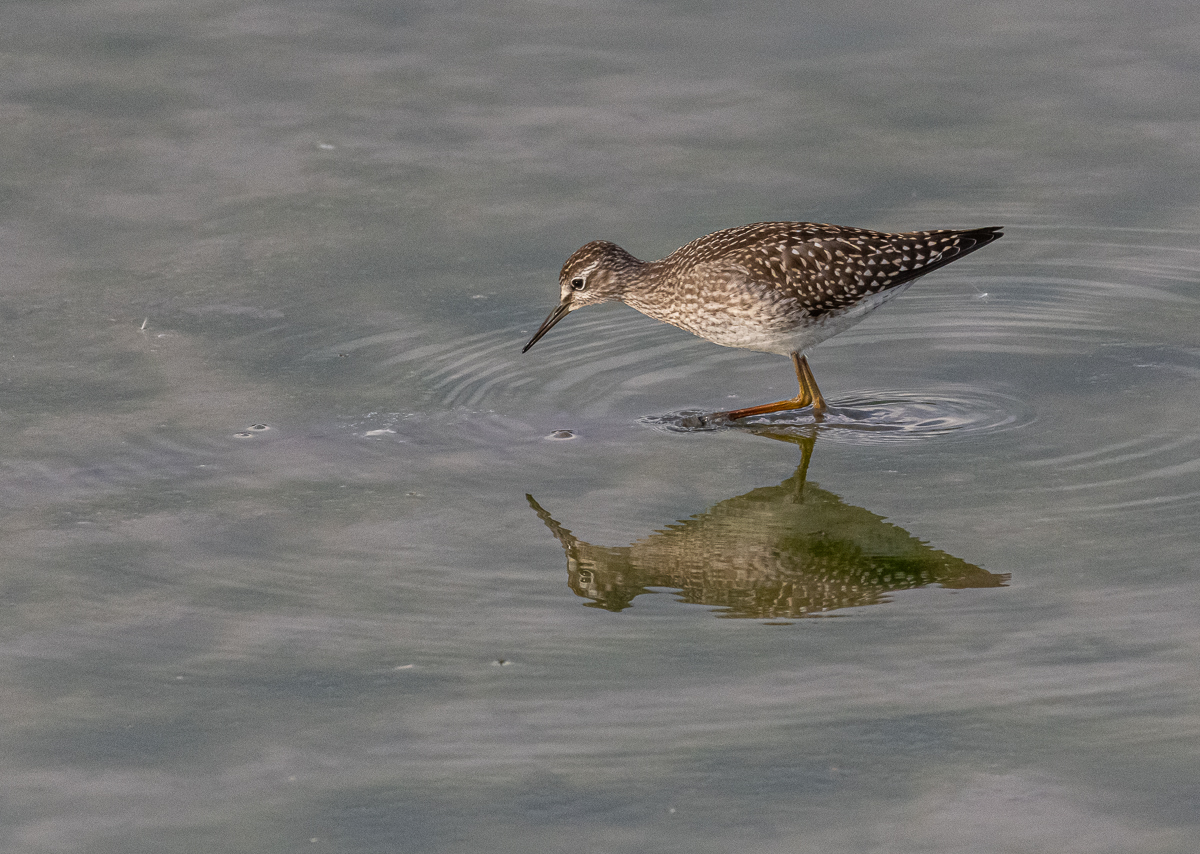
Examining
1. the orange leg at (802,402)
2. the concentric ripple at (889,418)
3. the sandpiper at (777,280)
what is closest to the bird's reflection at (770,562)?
the concentric ripple at (889,418)

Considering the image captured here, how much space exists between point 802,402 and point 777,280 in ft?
2.47

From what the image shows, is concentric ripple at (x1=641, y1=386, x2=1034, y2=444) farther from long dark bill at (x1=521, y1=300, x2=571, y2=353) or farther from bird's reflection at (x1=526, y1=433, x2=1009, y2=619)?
long dark bill at (x1=521, y1=300, x2=571, y2=353)

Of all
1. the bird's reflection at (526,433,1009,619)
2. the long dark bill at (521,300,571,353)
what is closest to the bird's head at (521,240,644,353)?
the long dark bill at (521,300,571,353)

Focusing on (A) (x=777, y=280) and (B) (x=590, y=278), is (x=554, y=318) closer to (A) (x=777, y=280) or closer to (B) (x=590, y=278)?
(B) (x=590, y=278)

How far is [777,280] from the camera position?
10.0m

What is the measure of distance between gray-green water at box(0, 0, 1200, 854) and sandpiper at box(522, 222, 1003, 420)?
1.21 feet

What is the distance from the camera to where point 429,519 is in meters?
8.42

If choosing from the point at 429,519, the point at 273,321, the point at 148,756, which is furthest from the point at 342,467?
the point at 148,756

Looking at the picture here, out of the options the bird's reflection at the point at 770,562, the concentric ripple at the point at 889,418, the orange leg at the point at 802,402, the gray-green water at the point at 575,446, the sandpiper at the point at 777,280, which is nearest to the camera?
the gray-green water at the point at 575,446

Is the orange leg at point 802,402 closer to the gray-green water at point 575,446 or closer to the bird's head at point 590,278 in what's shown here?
the gray-green water at point 575,446

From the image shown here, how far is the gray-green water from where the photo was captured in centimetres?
638

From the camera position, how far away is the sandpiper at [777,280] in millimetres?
9977

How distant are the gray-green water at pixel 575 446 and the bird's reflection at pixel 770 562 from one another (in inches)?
1.1

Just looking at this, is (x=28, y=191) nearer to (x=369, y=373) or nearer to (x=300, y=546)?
(x=369, y=373)
